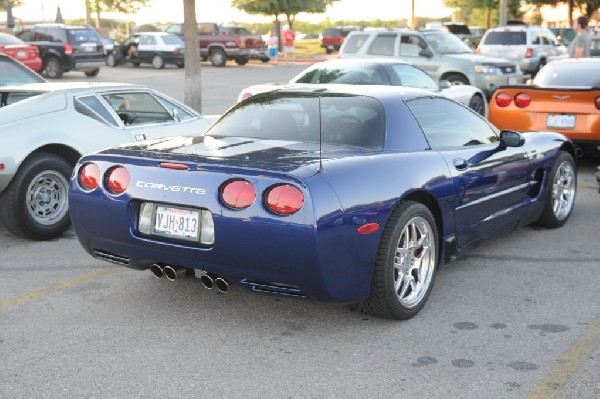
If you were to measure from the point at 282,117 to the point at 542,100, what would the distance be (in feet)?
18.1

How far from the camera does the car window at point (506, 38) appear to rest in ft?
82.8

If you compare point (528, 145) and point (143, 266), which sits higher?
point (528, 145)

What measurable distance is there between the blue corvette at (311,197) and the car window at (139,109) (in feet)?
7.44

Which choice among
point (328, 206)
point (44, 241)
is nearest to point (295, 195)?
point (328, 206)

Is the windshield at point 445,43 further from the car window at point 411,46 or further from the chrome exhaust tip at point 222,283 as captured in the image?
the chrome exhaust tip at point 222,283

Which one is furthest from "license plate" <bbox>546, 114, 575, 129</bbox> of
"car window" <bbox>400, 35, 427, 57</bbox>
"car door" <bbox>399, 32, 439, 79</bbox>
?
"car window" <bbox>400, 35, 427, 57</bbox>

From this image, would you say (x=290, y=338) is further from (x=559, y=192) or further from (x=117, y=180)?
(x=559, y=192)

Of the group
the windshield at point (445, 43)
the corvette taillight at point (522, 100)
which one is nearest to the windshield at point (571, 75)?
the corvette taillight at point (522, 100)

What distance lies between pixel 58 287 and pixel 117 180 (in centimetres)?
120

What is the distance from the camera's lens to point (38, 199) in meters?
7.08

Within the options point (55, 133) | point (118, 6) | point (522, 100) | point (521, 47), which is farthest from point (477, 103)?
point (118, 6)

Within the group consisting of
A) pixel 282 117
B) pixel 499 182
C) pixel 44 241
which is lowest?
pixel 44 241

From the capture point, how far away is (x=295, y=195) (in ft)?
14.3

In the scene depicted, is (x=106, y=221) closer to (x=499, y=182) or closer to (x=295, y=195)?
(x=295, y=195)
